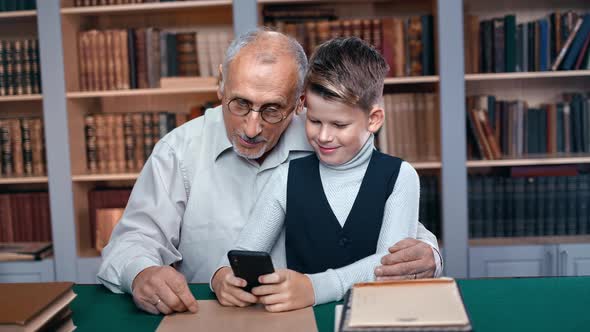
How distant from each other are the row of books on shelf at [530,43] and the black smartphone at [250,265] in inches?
97.7

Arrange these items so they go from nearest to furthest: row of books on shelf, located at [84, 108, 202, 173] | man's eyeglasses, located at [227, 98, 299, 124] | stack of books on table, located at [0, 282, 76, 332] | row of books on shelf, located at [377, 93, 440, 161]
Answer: stack of books on table, located at [0, 282, 76, 332], man's eyeglasses, located at [227, 98, 299, 124], row of books on shelf, located at [377, 93, 440, 161], row of books on shelf, located at [84, 108, 202, 173]

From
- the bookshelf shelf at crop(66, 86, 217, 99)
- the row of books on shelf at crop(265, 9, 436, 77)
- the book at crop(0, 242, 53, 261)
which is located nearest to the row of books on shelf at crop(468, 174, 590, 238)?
the row of books on shelf at crop(265, 9, 436, 77)

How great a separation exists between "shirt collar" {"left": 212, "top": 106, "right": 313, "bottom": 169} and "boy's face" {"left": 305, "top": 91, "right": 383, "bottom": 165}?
0.20m

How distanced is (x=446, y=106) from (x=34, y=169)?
2.19 metres

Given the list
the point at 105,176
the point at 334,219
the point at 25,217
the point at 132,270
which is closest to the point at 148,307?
the point at 132,270

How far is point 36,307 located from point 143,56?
255 centimetres

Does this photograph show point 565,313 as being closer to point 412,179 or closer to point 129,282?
point 412,179

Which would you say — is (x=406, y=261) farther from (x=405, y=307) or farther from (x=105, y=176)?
(x=105, y=176)

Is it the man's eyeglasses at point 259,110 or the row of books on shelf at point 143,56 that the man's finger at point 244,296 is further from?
the row of books on shelf at point 143,56

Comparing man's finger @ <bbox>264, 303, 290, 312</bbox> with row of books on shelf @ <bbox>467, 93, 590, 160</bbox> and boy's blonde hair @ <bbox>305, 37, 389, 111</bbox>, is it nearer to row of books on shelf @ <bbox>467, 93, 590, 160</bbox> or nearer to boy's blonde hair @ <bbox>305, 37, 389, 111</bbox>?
boy's blonde hair @ <bbox>305, 37, 389, 111</bbox>

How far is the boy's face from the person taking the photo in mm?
1465

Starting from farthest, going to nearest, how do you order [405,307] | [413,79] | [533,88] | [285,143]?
[533,88], [413,79], [285,143], [405,307]

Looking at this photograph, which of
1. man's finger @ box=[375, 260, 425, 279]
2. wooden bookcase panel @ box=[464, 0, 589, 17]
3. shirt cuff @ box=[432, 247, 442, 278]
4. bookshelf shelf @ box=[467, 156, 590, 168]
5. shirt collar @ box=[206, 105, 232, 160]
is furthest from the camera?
wooden bookcase panel @ box=[464, 0, 589, 17]

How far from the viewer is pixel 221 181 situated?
6.08 ft
